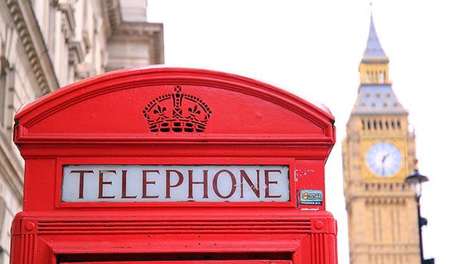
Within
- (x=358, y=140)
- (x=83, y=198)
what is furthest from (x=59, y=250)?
(x=358, y=140)

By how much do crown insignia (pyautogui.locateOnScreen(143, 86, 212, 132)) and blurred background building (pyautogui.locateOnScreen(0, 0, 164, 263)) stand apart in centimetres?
1015

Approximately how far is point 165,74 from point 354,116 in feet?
371

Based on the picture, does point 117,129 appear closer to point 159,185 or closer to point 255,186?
point 159,185

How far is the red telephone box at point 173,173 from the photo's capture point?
3.77 metres

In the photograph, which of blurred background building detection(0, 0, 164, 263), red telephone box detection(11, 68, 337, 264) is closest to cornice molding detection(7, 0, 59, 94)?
blurred background building detection(0, 0, 164, 263)

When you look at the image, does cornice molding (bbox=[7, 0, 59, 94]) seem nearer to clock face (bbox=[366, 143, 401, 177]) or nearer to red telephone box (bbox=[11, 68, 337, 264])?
red telephone box (bbox=[11, 68, 337, 264])

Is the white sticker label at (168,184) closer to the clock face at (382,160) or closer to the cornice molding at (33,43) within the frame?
the cornice molding at (33,43)

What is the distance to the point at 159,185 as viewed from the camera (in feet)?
12.6

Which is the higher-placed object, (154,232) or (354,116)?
(354,116)

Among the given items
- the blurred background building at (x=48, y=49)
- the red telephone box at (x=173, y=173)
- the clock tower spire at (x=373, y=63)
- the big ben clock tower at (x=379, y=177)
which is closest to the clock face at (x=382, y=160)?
the big ben clock tower at (x=379, y=177)

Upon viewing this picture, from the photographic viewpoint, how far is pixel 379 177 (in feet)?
381

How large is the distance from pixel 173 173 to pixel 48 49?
15042 mm

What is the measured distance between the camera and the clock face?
116 m

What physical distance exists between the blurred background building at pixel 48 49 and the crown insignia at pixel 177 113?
10145 mm
